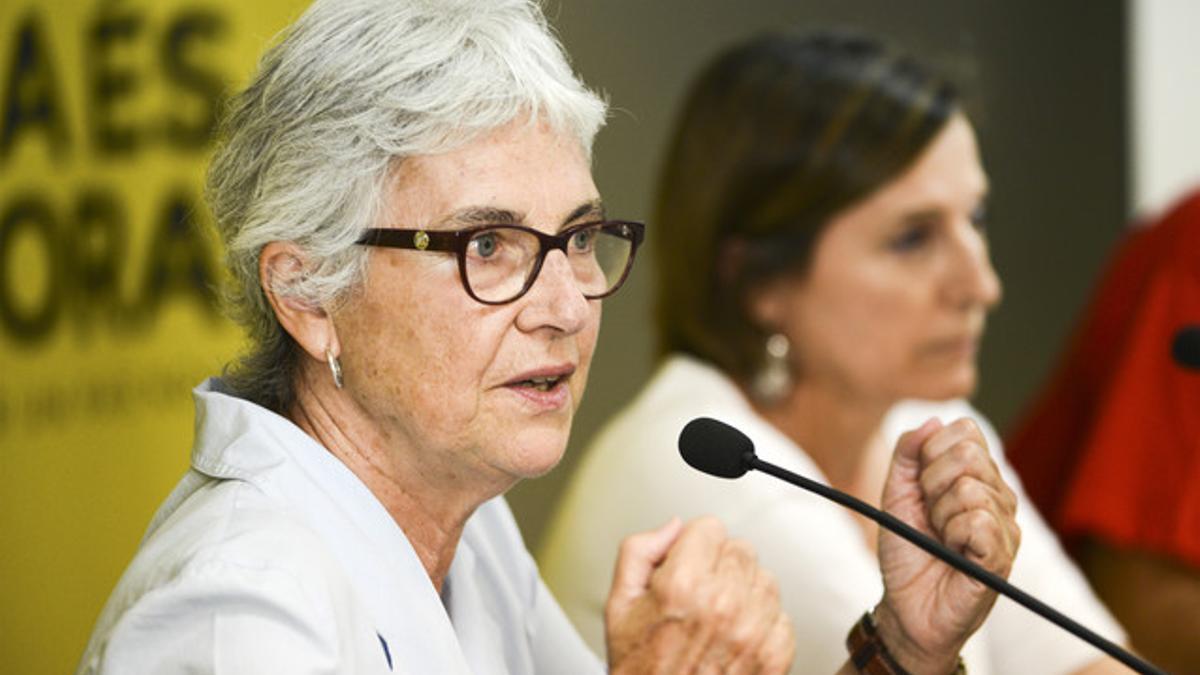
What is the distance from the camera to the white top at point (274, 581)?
1.08 meters

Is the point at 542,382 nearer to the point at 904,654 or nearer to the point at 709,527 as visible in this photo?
the point at 709,527

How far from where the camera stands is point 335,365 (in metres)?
1.30

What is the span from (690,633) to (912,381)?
0.84 metres

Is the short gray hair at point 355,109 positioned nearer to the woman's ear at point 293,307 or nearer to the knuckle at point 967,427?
the woman's ear at point 293,307

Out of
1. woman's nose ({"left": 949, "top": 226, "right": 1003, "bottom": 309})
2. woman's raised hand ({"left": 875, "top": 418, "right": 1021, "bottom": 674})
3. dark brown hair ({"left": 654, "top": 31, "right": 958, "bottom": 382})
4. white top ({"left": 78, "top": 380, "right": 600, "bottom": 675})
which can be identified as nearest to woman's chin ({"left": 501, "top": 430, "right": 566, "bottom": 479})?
white top ({"left": 78, "top": 380, "right": 600, "bottom": 675})

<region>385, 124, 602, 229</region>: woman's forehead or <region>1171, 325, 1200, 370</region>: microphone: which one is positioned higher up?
<region>385, 124, 602, 229</region>: woman's forehead

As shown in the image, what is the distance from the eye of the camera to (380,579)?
1.26m

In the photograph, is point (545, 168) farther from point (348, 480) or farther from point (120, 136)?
point (120, 136)

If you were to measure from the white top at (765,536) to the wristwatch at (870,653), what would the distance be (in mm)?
206

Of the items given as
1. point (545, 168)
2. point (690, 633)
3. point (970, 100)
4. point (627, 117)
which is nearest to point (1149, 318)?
point (970, 100)

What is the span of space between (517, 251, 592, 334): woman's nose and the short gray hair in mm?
111

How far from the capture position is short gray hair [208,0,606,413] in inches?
48.9

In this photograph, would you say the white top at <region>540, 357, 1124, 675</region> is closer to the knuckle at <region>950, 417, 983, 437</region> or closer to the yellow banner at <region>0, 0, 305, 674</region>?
the knuckle at <region>950, 417, 983, 437</region>

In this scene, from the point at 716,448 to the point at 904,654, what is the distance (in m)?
0.37
